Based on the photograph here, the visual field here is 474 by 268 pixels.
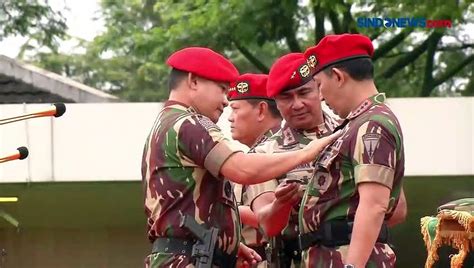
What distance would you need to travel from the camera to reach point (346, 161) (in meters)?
3.47

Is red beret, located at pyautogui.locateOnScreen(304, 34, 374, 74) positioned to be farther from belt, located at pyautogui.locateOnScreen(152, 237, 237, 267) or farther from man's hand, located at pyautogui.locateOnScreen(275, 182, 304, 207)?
belt, located at pyautogui.locateOnScreen(152, 237, 237, 267)

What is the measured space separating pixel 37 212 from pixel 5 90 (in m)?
1.25

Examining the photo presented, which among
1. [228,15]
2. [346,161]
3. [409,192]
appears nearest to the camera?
[346,161]

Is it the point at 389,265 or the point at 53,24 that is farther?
the point at 53,24

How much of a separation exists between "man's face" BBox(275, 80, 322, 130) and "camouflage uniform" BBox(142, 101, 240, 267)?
693 millimetres

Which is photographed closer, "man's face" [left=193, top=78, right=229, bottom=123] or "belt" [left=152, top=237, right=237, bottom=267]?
"belt" [left=152, top=237, right=237, bottom=267]

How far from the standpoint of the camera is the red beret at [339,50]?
3.58m

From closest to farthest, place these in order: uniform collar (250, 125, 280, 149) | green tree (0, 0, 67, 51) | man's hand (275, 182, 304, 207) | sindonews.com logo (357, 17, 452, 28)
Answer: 1. man's hand (275, 182, 304, 207)
2. uniform collar (250, 125, 280, 149)
3. sindonews.com logo (357, 17, 452, 28)
4. green tree (0, 0, 67, 51)

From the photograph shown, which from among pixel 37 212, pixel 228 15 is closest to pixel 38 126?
pixel 37 212

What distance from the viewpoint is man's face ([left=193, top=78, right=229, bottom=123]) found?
3805mm

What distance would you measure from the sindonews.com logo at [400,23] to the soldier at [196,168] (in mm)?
9161

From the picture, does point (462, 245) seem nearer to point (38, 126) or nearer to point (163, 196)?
point (163, 196)

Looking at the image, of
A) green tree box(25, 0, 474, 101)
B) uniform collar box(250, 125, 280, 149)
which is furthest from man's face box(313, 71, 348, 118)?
green tree box(25, 0, 474, 101)

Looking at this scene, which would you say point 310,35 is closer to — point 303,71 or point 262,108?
point 262,108
